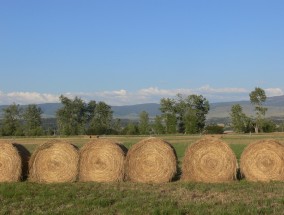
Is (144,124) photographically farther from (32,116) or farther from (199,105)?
(32,116)

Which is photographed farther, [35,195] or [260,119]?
[260,119]

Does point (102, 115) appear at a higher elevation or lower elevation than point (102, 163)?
higher

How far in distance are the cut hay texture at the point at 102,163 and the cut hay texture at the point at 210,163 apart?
2230 mm

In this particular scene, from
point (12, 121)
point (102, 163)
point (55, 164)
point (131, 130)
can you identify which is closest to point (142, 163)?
point (102, 163)

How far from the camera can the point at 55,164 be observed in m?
16.7

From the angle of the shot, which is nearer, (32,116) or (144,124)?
(144,124)

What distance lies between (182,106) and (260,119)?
18.3 metres

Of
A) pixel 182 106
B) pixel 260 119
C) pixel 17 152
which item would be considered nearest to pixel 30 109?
pixel 182 106

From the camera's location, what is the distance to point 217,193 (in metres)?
13.2

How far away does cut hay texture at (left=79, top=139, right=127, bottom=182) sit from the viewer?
1650 cm

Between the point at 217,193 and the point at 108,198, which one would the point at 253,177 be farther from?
the point at 108,198

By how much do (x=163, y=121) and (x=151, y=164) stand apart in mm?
82885

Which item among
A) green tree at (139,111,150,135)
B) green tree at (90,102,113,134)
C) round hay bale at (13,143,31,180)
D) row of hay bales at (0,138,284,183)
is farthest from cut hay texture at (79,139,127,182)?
green tree at (90,102,113,134)

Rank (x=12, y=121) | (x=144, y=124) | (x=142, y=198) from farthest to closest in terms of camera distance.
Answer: (x=12, y=121) → (x=144, y=124) → (x=142, y=198)
